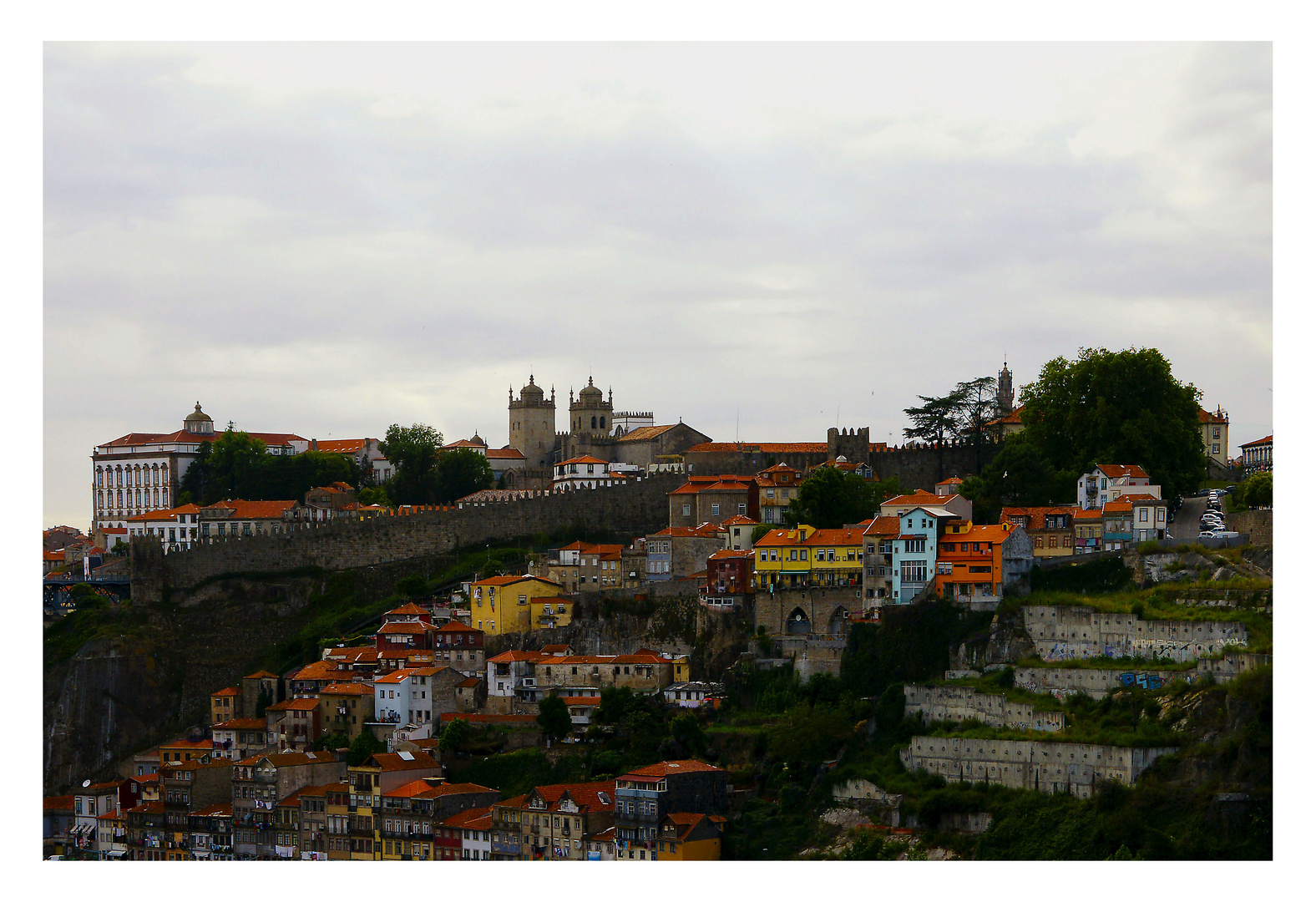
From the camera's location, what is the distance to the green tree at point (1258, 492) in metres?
54.5

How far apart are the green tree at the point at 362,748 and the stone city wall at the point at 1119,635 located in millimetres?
15557

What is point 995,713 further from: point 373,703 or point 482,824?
point 373,703

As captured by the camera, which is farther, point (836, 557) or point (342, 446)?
point (342, 446)

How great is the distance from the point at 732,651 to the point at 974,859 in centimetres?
1068

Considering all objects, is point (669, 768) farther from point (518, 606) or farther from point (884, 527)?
point (518, 606)

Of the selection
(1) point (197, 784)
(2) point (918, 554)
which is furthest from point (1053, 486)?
(1) point (197, 784)

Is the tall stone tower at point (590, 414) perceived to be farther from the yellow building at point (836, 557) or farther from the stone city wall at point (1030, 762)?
the stone city wall at point (1030, 762)

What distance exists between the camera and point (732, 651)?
52844mm

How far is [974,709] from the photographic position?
47062mm

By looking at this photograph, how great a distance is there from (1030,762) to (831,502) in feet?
44.6

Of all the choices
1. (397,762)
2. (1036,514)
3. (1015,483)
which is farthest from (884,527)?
(397,762)

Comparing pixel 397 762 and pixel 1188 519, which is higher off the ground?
pixel 1188 519

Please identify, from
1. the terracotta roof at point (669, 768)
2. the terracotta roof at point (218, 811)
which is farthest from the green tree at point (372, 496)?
the terracotta roof at point (669, 768)

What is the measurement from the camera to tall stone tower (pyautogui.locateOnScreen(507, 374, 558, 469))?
78875 millimetres
